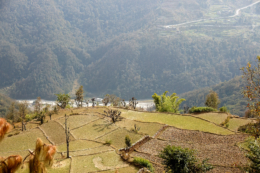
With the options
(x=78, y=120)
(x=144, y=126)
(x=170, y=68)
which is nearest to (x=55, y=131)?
(x=78, y=120)

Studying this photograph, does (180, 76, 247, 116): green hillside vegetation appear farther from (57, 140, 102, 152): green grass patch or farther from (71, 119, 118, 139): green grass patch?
(57, 140, 102, 152): green grass patch

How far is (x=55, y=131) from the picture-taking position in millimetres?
24953

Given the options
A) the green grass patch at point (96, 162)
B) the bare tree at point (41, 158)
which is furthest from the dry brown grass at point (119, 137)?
the bare tree at point (41, 158)

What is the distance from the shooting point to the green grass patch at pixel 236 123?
2563cm

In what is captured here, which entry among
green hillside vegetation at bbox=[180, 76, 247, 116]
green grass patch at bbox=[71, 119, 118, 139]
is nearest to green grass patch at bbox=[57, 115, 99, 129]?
green grass patch at bbox=[71, 119, 118, 139]

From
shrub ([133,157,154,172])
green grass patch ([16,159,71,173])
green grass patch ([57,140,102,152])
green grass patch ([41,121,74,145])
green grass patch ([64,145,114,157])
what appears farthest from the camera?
green grass patch ([41,121,74,145])

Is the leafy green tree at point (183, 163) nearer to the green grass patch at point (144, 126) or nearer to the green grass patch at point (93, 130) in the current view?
the green grass patch at point (144, 126)

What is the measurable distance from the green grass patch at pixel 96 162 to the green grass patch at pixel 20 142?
5.87 m

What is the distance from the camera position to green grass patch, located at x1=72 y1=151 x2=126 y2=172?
16.8 meters

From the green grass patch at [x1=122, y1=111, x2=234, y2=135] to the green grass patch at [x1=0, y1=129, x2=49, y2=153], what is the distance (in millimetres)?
12189

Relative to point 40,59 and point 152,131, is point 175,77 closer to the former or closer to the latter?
point 40,59

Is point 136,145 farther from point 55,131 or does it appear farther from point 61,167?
point 55,131

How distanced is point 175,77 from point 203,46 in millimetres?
43583

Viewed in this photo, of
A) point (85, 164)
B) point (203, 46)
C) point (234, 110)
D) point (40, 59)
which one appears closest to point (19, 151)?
point (85, 164)
